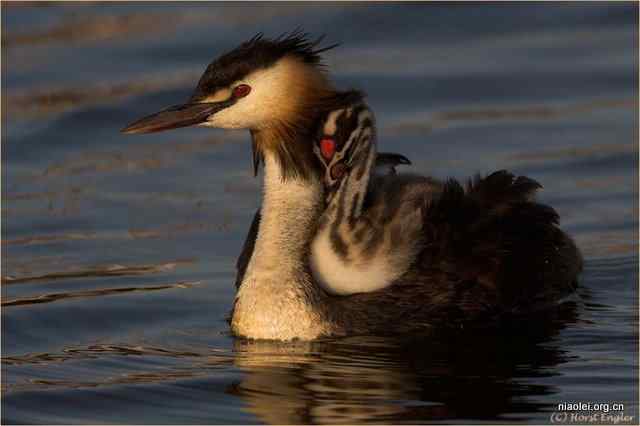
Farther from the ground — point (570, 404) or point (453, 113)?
point (453, 113)

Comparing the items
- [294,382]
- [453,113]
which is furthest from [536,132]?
[294,382]

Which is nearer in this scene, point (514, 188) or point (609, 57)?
point (514, 188)

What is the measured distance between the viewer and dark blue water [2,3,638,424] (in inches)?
362

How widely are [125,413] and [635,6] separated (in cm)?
1020

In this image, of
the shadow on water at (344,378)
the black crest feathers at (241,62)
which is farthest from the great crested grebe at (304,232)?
the shadow on water at (344,378)

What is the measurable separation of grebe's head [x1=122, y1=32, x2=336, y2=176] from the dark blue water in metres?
1.14

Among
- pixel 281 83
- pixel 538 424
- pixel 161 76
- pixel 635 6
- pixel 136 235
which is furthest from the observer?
pixel 635 6

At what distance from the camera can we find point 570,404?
8.88 meters

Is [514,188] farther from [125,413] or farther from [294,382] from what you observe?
[125,413]

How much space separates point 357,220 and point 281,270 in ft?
1.68

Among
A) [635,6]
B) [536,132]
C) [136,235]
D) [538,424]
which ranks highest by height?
[635,6]

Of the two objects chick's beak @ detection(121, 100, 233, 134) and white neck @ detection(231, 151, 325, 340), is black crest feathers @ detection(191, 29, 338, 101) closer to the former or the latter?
chick's beak @ detection(121, 100, 233, 134)

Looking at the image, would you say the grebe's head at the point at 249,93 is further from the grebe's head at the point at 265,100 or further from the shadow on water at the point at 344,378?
the shadow on water at the point at 344,378

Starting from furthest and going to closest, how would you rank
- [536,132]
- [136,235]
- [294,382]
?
Answer: [536,132]
[136,235]
[294,382]
